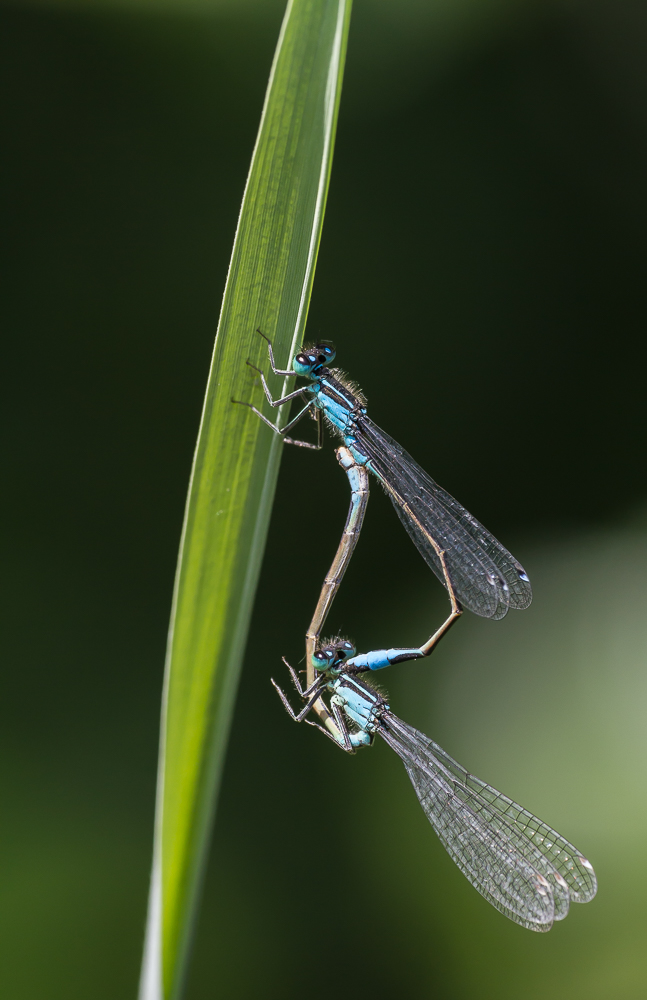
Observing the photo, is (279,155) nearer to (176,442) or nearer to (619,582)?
(176,442)

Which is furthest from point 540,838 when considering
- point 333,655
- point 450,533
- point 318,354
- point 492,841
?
point 318,354

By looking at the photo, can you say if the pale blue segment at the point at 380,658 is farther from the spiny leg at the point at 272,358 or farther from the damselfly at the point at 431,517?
the spiny leg at the point at 272,358

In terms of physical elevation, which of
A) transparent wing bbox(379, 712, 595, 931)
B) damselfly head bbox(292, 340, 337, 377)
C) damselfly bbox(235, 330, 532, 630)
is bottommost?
transparent wing bbox(379, 712, 595, 931)

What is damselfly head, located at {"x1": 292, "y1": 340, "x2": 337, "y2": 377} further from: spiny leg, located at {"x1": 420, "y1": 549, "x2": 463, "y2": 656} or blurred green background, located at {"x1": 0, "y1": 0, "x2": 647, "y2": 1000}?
blurred green background, located at {"x1": 0, "y1": 0, "x2": 647, "y2": 1000}

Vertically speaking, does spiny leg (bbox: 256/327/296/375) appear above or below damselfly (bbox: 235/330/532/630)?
below

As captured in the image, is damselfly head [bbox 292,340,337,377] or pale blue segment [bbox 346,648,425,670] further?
pale blue segment [bbox 346,648,425,670]

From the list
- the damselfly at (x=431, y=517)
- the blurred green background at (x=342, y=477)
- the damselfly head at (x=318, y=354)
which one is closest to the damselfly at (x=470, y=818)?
the damselfly at (x=431, y=517)

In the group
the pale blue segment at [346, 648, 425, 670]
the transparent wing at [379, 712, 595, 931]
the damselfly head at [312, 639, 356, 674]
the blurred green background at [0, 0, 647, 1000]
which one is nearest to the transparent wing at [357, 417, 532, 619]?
the pale blue segment at [346, 648, 425, 670]

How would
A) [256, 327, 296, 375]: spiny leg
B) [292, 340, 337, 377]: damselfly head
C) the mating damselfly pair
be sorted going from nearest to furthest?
[256, 327, 296, 375]: spiny leg
[292, 340, 337, 377]: damselfly head
the mating damselfly pair

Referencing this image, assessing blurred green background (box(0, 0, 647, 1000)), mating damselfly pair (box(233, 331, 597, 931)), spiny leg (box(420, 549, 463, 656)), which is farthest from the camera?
blurred green background (box(0, 0, 647, 1000))
